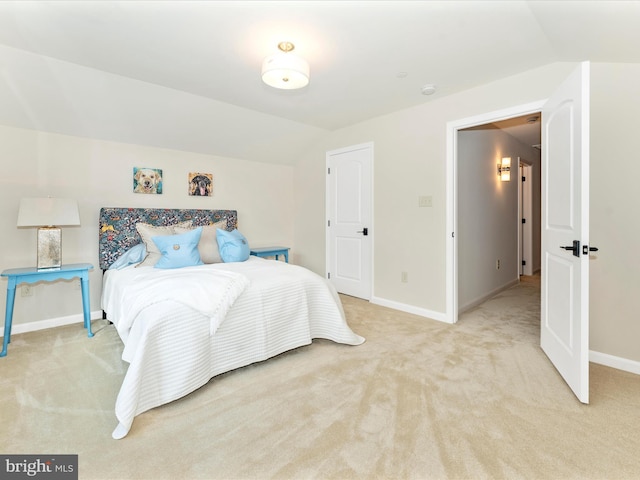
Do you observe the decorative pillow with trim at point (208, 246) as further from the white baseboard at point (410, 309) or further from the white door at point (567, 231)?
the white door at point (567, 231)

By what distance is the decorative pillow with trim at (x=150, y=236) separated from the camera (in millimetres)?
3139

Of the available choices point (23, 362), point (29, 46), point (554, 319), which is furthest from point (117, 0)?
point (554, 319)

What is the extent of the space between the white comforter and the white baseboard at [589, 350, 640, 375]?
5.81 ft

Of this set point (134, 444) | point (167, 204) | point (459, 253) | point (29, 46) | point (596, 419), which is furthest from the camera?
point (167, 204)

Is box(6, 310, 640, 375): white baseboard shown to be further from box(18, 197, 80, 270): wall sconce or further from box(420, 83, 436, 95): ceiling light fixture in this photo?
box(420, 83, 436, 95): ceiling light fixture

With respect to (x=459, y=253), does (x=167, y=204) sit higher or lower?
higher

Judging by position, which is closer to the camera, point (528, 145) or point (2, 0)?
point (2, 0)

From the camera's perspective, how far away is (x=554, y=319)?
2.23 metres

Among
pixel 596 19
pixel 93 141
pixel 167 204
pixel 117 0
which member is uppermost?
pixel 117 0

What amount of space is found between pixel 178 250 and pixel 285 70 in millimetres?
1917

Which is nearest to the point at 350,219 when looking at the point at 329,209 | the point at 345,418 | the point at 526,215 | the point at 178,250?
the point at 329,209

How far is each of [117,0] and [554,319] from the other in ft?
11.4

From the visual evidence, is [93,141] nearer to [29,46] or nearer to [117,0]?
[29,46]

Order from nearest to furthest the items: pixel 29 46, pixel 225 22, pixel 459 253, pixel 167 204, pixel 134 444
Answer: pixel 134 444 < pixel 225 22 < pixel 29 46 < pixel 459 253 < pixel 167 204
